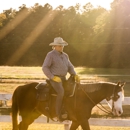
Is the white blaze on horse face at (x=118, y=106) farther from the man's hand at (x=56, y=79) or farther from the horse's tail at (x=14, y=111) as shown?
the horse's tail at (x=14, y=111)

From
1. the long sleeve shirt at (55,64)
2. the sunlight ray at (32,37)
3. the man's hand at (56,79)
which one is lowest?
the sunlight ray at (32,37)

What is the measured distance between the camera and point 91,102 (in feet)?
25.7

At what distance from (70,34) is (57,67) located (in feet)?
179

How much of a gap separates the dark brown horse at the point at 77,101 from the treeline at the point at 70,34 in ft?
147

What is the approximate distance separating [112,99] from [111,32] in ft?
156

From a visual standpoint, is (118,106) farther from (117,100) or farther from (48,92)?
(48,92)

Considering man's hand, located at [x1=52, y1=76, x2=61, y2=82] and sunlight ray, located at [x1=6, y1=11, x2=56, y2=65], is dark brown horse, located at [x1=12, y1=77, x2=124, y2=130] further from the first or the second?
sunlight ray, located at [x1=6, y1=11, x2=56, y2=65]

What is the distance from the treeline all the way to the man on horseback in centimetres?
4480

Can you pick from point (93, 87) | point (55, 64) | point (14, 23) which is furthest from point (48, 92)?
point (14, 23)

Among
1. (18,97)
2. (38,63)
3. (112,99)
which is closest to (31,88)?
(18,97)

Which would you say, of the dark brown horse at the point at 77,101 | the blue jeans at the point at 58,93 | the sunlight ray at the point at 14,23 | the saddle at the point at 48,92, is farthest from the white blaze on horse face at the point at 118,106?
the sunlight ray at the point at 14,23

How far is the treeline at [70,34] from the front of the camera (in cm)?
5347

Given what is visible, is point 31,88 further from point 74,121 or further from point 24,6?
point 24,6

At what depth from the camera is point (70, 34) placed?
62312mm
